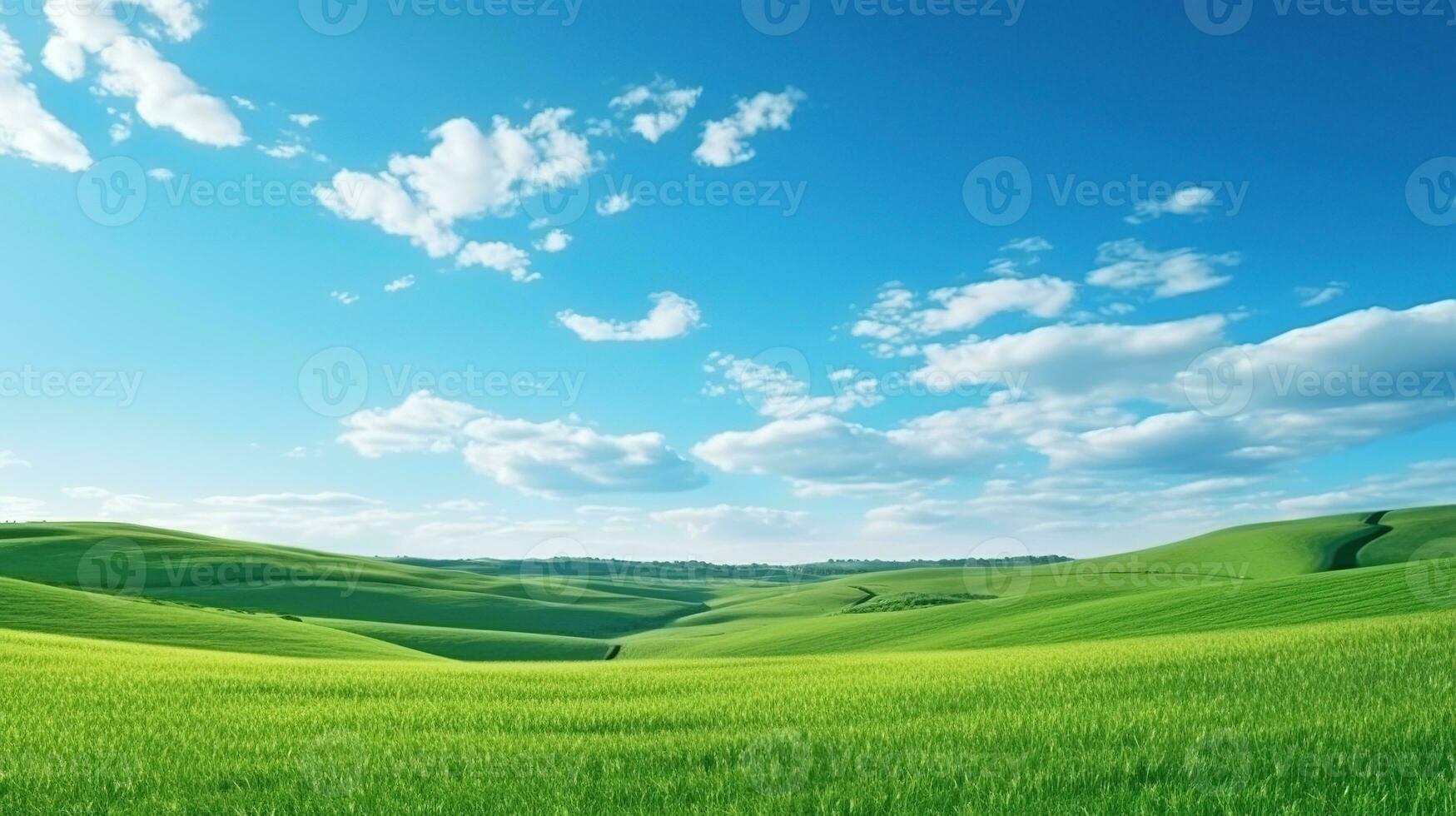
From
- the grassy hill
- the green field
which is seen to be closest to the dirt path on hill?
the grassy hill

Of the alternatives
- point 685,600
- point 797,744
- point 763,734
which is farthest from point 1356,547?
point 685,600

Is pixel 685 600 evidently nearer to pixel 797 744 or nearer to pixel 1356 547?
pixel 1356 547

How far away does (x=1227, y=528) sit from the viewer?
105m

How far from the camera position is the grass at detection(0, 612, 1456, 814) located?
6.20m

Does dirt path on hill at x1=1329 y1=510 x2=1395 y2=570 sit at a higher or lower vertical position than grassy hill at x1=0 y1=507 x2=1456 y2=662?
higher

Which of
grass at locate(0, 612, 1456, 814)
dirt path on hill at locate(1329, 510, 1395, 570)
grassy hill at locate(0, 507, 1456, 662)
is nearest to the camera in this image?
grass at locate(0, 612, 1456, 814)

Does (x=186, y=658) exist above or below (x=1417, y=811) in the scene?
below

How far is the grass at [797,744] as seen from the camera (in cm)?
620

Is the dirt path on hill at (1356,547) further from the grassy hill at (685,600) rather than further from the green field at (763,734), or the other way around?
the green field at (763,734)

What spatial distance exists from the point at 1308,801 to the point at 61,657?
2502 centimetres

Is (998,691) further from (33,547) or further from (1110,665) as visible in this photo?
(33,547)

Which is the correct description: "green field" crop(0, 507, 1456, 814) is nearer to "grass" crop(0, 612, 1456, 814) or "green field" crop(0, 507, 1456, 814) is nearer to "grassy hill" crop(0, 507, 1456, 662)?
"grass" crop(0, 612, 1456, 814)

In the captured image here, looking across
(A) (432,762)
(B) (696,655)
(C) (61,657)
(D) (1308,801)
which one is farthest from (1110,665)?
(B) (696,655)

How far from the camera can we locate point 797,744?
8.40 m
